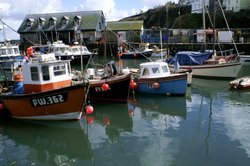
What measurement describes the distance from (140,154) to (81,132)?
12.9 feet

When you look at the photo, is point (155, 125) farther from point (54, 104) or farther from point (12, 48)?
point (12, 48)

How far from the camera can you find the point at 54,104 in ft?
48.4

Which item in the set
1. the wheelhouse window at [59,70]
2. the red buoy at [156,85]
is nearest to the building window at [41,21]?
the red buoy at [156,85]

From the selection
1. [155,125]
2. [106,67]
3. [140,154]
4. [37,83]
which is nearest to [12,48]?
[106,67]

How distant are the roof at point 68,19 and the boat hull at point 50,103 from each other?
49.6m

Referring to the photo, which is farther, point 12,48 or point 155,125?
point 12,48

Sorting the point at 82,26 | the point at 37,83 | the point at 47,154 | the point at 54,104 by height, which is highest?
the point at 82,26

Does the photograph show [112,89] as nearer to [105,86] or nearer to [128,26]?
[105,86]

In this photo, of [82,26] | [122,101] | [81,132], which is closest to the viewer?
[81,132]

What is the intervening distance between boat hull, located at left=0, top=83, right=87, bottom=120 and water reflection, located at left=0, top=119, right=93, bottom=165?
17.9 inches

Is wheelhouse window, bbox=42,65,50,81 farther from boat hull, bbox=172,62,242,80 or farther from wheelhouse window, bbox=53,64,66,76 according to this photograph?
boat hull, bbox=172,62,242,80

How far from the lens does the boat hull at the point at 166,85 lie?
67.3 ft

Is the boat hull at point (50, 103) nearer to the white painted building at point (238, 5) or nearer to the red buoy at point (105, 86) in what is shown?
the red buoy at point (105, 86)

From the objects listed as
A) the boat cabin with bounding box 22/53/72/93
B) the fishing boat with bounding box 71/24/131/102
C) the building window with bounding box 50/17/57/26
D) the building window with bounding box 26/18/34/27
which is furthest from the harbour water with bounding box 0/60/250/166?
the building window with bounding box 26/18/34/27
